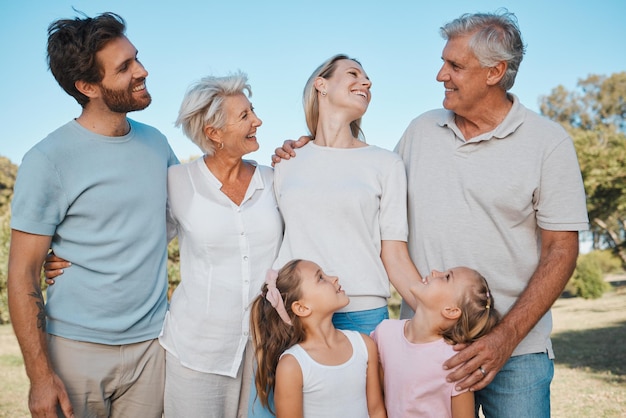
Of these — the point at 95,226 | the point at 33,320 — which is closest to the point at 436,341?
the point at 95,226

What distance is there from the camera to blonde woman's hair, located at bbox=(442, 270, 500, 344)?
282 cm

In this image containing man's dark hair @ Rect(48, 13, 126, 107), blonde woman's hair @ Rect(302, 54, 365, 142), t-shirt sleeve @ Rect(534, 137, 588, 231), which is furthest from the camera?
blonde woman's hair @ Rect(302, 54, 365, 142)

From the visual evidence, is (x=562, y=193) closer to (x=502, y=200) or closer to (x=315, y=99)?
(x=502, y=200)

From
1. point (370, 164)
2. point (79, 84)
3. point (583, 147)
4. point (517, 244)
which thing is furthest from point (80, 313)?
point (583, 147)

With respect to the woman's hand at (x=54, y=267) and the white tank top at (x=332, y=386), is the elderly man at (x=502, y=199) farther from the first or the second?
the woman's hand at (x=54, y=267)

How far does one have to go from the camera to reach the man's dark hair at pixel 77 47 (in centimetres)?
309

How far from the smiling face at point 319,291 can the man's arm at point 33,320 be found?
118 centimetres

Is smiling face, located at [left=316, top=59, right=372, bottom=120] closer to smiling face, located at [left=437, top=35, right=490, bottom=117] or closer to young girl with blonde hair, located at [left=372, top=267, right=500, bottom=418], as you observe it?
smiling face, located at [left=437, top=35, right=490, bottom=117]

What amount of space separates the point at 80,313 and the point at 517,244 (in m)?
2.15

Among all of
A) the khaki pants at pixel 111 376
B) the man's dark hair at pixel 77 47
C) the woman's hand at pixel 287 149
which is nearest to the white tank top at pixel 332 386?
the khaki pants at pixel 111 376

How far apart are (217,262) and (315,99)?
3.38 feet

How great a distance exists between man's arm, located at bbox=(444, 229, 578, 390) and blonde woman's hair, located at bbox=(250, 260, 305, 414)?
2.37 feet

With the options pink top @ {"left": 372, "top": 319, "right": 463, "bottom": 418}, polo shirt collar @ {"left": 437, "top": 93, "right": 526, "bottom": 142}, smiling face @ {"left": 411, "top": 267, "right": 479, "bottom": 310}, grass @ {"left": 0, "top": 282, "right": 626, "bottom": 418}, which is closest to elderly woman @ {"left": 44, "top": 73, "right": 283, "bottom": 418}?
pink top @ {"left": 372, "top": 319, "right": 463, "bottom": 418}

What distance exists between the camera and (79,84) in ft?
10.3
